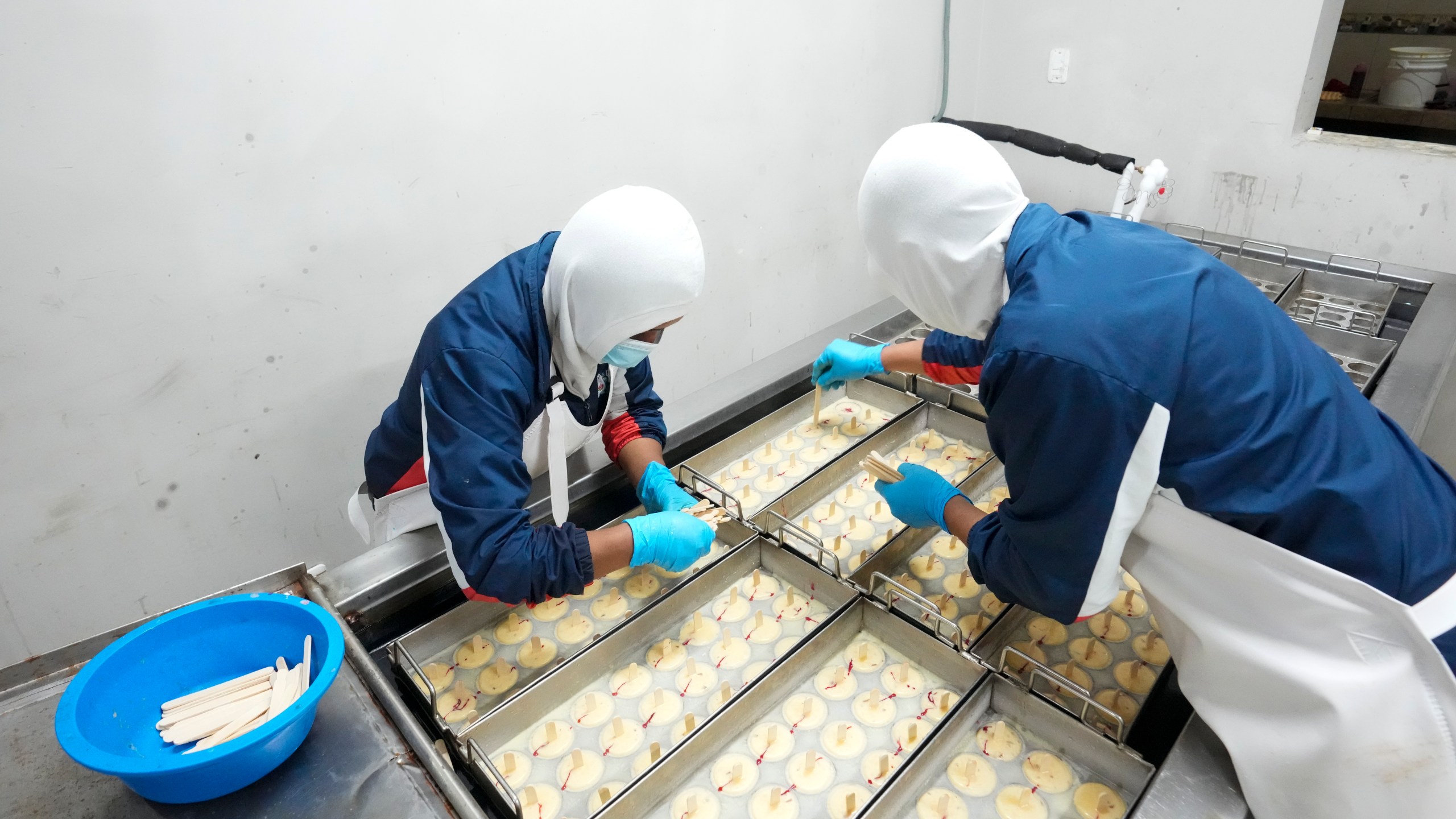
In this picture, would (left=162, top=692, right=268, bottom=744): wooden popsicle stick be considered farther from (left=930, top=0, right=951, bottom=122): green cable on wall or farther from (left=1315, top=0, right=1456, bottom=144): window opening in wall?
(left=1315, top=0, right=1456, bottom=144): window opening in wall

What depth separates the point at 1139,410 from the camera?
46.9 inches

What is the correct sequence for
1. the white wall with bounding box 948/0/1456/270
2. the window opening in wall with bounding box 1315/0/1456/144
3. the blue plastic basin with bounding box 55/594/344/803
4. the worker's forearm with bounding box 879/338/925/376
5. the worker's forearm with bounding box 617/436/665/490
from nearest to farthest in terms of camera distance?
the blue plastic basin with bounding box 55/594/344/803, the worker's forearm with bounding box 617/436/665/490, the worker's forearm with bounding box 879/338/925/376, the white wall with bounding box 948/0/1456/270, the window opening in wall with bounding box 1315/0/1456/144

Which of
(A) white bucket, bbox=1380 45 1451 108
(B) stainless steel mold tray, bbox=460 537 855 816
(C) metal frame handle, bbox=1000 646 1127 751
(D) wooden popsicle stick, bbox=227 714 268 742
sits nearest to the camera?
(D) wooden popsicle stick, bbox=227 714 268 742

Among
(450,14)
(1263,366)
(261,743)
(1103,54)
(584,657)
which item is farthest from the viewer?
(1103,54)

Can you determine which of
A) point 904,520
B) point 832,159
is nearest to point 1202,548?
point 904,520

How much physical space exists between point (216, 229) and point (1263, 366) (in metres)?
2.52

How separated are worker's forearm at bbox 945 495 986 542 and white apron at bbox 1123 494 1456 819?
414 millimetres

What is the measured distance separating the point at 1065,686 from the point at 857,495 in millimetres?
857

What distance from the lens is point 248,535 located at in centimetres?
259

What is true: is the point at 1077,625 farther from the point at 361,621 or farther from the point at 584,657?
the point at 361,621

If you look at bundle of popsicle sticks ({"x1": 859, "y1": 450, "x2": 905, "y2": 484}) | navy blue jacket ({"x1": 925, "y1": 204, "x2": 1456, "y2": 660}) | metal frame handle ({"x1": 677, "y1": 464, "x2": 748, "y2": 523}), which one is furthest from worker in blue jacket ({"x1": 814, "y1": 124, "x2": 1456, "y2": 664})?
metal frame handle ({"x1": 677, "y1": 464, "x2": 748, "y2": 523})

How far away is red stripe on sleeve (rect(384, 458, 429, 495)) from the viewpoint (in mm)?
1993

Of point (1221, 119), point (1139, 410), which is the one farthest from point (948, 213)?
point (1221, 119)

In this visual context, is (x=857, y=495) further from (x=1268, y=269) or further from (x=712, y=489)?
(x=1268, y=269)
